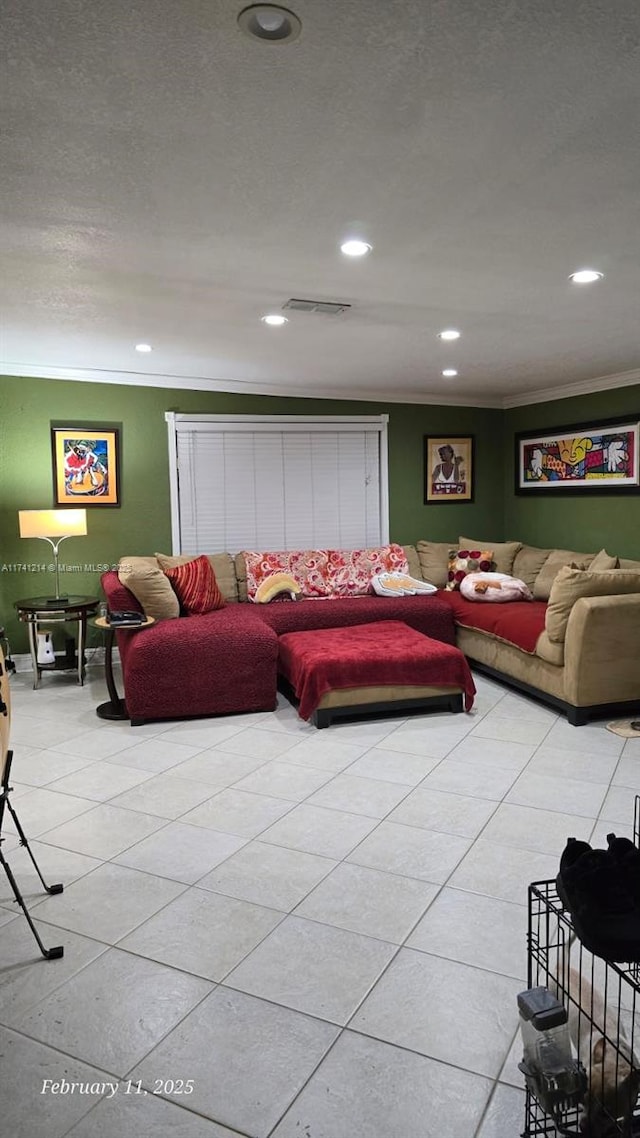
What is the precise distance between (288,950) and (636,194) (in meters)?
2.69

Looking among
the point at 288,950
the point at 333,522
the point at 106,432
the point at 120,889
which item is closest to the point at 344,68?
the point at 288,950

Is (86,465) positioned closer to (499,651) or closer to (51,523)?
(51,523)

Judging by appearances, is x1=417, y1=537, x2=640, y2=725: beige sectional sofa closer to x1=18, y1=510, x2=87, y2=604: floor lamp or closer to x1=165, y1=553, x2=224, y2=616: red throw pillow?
x1=165, y1=553, x2=224, y2=616: red throw pillow

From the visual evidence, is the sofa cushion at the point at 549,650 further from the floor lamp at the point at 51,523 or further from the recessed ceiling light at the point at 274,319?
the floor lamp at the point at 51,523

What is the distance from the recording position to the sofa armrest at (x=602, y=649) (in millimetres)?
4102

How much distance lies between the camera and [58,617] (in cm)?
513

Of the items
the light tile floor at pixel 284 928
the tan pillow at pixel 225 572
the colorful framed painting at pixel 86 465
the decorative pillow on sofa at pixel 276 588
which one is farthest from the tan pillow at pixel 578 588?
the colorful framed painting at pixel 86 465

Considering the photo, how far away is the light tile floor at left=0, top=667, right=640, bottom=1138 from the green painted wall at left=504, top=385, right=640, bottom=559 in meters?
2.56

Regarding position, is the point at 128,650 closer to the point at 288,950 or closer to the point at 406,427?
the point at 288,950

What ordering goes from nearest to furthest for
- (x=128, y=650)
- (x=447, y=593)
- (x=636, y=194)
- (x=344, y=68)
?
(x=344, y=68), (x=636, y=194), (x=128, y=650), (x=447, y=593)

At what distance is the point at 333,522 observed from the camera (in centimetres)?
675

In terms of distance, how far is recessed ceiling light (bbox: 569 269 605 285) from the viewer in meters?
3.15

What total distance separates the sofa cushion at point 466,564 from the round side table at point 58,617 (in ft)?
10.2

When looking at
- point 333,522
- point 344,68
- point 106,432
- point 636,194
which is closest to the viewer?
point 344,68
